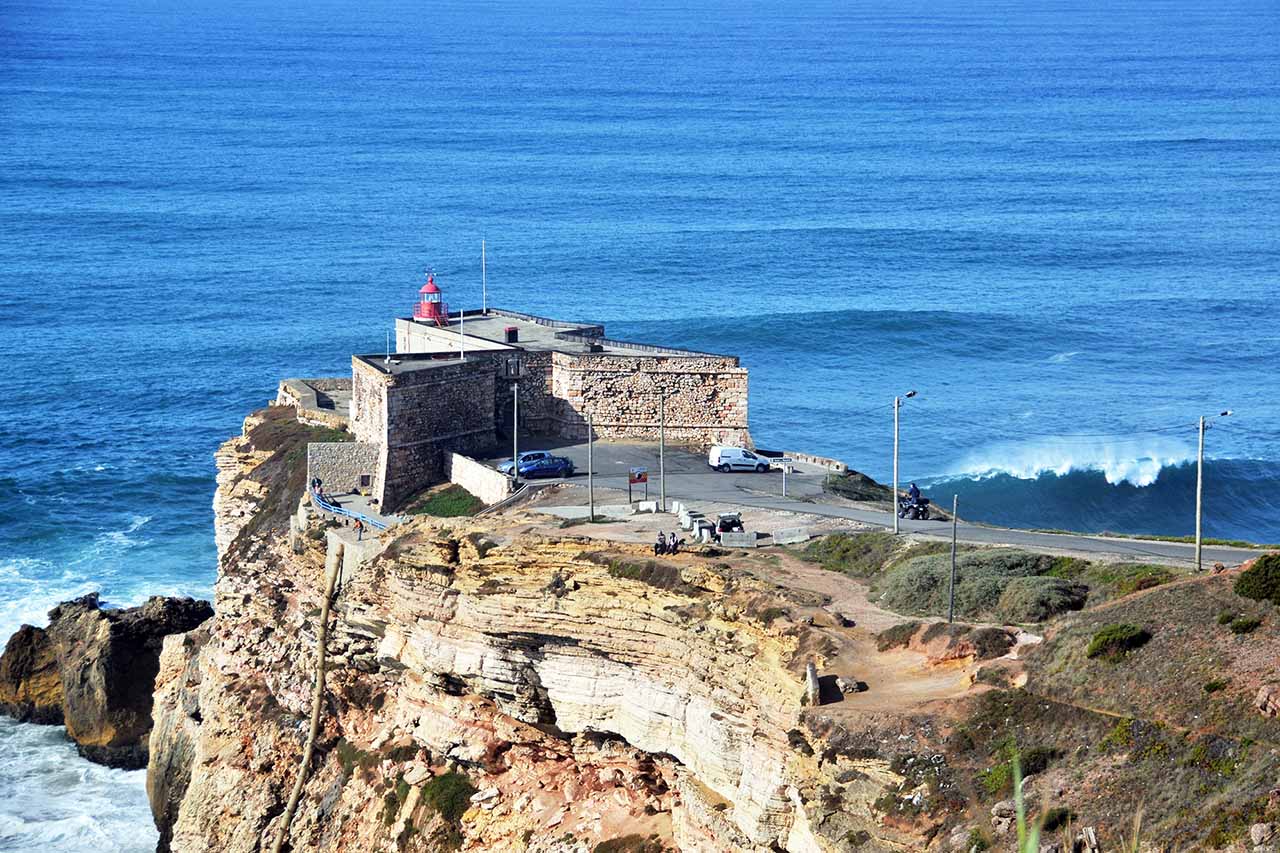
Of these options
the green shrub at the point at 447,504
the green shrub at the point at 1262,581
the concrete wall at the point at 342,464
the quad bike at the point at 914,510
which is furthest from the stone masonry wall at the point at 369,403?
the green shrub at the point at 1262,581

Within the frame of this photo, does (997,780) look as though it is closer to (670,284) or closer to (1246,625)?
(1246,625)

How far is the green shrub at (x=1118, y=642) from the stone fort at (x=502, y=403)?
1006 inches

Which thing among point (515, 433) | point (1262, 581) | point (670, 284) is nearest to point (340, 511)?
point (515, 433)

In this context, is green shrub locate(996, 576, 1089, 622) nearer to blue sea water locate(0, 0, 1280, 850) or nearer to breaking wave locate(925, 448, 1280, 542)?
blue sea water locate(0, 0, 1280, 850)

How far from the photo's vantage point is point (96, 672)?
56844mm

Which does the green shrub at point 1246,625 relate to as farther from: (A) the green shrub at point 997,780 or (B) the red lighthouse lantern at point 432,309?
(B) the red lighthouse lantern at point 432,309

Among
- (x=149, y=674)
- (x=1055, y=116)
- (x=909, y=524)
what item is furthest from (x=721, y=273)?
(x=1055, y=116)

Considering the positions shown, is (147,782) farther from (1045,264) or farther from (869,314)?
(1045,264)

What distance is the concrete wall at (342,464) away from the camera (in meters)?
54.9

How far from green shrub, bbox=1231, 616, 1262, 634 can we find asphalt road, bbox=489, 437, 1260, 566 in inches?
266

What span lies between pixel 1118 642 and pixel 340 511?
92.8ft

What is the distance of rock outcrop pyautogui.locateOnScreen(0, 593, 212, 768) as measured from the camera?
56.3m

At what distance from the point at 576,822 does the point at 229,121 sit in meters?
150

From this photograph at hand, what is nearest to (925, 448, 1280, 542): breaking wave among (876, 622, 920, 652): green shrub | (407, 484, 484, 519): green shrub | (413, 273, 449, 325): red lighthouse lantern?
(413, 273, 449, 325): red lighthouse lantern
